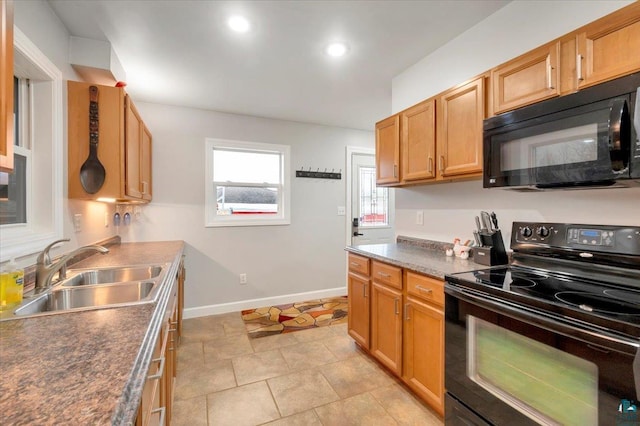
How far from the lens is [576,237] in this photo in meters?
1.44

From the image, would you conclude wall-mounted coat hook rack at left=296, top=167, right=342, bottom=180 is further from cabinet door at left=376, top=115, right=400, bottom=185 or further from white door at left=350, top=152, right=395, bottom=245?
cabinet door at left=376, top=115, right=400, bottom=185

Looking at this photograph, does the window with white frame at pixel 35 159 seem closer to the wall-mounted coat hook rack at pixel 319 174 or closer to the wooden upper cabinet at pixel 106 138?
the wooden upper cabinet at pixel 106 138

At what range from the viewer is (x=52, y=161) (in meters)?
1.79

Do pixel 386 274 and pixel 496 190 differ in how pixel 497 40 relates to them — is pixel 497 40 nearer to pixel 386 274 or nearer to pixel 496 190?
pixel 496 190

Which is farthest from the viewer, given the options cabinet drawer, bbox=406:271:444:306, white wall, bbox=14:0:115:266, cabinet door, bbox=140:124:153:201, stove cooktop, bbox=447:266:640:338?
cabinet door, bbox=140:124:153:201

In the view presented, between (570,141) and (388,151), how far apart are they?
4.33 ft

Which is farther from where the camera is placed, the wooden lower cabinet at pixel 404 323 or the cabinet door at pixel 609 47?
the wooden lower cabinet at pixel 404 323

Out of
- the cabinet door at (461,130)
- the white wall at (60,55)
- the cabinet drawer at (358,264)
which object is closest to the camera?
the white wall at (60,55)

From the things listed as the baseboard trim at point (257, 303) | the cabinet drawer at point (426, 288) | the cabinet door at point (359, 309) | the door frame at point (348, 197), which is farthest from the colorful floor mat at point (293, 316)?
the cabinet drawer at point (426, 288)

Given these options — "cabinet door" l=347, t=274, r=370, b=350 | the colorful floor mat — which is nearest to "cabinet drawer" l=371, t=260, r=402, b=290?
"cabinet door" l=347, t=274, r=370, b=350

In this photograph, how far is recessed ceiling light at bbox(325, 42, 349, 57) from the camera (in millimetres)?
2172

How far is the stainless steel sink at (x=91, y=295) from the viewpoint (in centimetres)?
130

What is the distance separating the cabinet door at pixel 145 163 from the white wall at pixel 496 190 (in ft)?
7.95

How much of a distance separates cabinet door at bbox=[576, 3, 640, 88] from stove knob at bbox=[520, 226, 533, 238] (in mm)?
750
